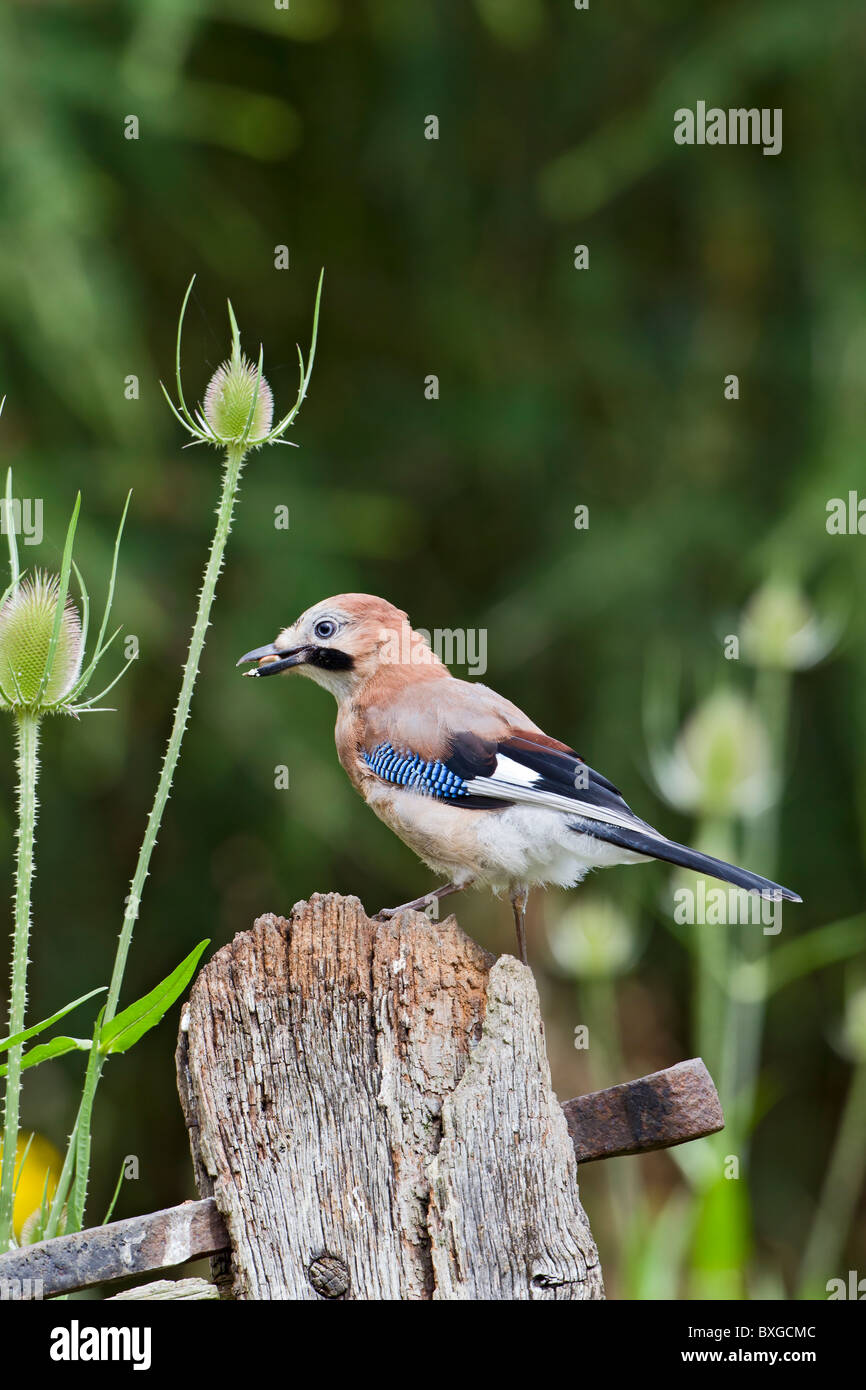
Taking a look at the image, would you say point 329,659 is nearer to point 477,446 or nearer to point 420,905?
point 420,905

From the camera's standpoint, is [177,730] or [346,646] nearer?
[177,730]

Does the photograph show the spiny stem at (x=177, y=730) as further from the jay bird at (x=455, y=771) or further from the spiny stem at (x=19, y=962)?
the jay bird at (x=455, y=771)

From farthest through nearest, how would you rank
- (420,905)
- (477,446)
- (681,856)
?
1. (477,446)
2. (420,905)
3. (681,856)

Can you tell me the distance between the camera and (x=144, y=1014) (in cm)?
192

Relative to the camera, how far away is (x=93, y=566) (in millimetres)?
5266

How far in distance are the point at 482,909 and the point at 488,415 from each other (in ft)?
6.43

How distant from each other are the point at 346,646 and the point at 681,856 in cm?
74

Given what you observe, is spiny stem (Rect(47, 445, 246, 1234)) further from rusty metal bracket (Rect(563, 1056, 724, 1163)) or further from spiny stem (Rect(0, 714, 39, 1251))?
rusty metal bracket (Rect(563, 1056, 724, 1163))

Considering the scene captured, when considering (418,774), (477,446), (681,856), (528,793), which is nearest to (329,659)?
(418,774)

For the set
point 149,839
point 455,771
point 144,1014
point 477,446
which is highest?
point 477,446

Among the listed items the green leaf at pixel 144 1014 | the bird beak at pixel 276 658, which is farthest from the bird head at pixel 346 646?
the green leaf at pixel 144 1014

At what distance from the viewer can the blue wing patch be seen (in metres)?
2.62

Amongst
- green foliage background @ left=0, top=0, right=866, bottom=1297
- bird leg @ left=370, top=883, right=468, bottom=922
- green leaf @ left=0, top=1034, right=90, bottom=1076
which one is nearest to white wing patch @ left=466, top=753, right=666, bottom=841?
bird leg @ left=370, top=883, right=468, bottom=922

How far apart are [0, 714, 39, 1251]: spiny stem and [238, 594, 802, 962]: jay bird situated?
23.6 inches
